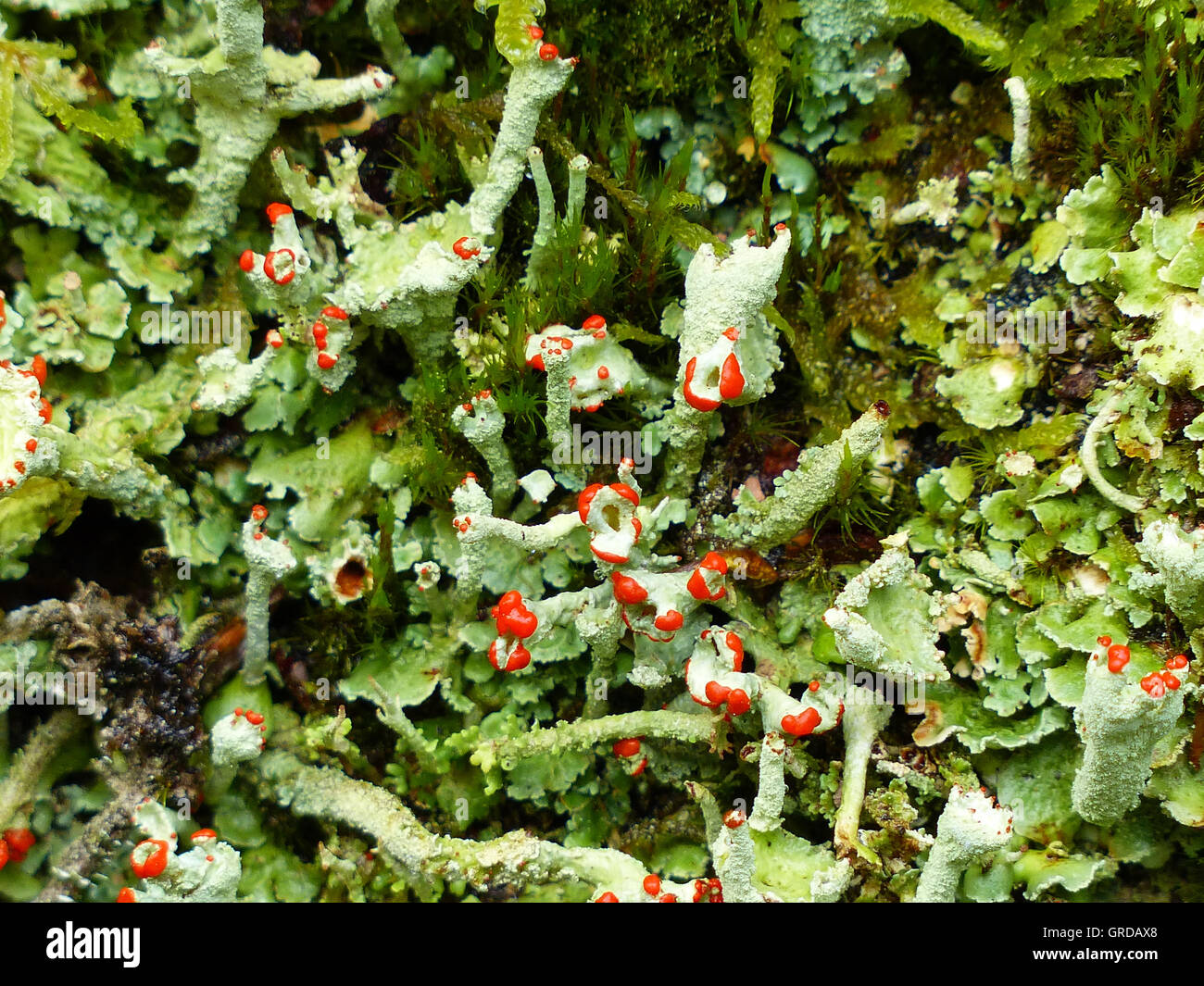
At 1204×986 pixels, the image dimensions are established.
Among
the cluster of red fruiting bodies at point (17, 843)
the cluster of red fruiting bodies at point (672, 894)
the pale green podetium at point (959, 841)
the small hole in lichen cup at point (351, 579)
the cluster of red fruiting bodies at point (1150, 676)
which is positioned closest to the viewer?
the cluster of red fruiting bodies at point (1150, 676)

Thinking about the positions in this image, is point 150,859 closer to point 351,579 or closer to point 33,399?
point 351,579

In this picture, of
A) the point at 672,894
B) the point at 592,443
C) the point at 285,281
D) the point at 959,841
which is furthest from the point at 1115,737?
the point at 285,281

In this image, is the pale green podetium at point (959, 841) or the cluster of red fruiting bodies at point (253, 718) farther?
the cluster of red fruiting bodies at point (253, 718)

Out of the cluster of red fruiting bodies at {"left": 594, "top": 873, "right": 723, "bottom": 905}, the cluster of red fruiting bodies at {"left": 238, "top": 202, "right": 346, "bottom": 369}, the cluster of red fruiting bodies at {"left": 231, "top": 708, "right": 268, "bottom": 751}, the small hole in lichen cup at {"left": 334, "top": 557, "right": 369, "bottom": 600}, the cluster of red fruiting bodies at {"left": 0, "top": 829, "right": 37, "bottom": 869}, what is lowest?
the cluster of red fruiting bodies at {"left": 594, "top": 873, "right": 723, "bottom": 905}

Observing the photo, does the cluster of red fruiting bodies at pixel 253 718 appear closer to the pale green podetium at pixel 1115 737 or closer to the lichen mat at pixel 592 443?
the lichen mat at pixel 592 443

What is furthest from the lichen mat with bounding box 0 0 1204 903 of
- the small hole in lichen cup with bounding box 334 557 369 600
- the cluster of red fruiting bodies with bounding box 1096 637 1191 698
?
the cluster of red fruiting bodies with bounding box 1096 637 1191 698

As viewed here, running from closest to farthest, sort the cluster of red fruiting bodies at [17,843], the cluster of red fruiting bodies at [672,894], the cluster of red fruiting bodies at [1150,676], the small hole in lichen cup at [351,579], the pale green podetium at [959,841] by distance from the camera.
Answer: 1. the cluster of red fruiting bodies at [1150,676]
2. the pale green podetium at [959,841]
3. the cluster of red fruiting bodies at [672,894]
4. the cluster of red fruiting bodies at [17,843]
5. the small hole in lichen cup at [351,579]

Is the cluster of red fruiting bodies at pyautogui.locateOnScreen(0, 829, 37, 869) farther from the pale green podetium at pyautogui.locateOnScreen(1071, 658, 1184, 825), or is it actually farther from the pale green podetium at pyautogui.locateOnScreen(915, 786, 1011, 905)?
the pale green podetium at pyautogui.locateOnScreen(1071, 658, 1184, 825)

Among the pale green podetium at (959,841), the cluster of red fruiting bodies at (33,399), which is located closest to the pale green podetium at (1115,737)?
the pale green podetium at (959,841)

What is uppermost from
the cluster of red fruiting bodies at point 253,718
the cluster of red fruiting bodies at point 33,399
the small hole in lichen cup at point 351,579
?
the cluster of red fruiting bodies at point 33,399
